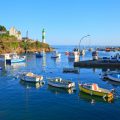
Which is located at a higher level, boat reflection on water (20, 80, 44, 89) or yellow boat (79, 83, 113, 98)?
yellow boat (79, 83, 113, 98)

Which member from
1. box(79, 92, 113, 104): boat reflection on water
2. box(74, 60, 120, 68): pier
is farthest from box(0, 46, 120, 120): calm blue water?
box(74, 60, 120, 68): pier

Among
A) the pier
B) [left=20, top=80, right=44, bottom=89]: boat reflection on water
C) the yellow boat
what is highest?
the pier

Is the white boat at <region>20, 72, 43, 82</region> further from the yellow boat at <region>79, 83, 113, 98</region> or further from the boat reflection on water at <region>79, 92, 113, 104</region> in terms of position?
the boat reflection on water at <region>79, 92, 113, 104</region>

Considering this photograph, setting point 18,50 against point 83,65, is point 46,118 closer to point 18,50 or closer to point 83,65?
point 83,65

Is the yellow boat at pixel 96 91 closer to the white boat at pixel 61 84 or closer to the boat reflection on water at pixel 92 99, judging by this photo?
the boat reflection on water at pixel 92 99

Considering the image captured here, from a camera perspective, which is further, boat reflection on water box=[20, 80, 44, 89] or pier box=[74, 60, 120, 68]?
pier box=[74, 60, 120, 68]

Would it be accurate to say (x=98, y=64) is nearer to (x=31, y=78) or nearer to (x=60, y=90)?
(x=31, y=78)

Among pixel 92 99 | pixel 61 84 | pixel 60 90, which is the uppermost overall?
pixel 61 84

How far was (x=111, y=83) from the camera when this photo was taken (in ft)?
210

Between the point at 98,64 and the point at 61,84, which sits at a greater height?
the point at 98,64

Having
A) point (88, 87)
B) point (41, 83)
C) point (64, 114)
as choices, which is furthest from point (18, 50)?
point (64, 114)

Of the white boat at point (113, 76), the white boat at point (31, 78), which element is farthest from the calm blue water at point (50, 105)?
the white boat at point (113, 76)

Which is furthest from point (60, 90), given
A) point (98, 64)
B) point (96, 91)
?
point (98, 64)

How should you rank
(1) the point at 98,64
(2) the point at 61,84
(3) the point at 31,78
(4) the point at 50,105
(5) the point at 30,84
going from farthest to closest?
(1) the point at 98,64, (3) the point at 31,78, (5) the point at 30,84, (2) the point at 61,84, (4) the point at 50,105
